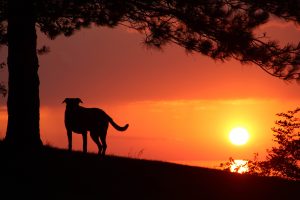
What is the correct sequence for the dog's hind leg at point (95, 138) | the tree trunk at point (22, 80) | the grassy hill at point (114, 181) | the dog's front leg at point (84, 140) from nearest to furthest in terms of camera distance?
the grassy hill at point (114, 181) → the tree trunk at point (22, 80) → the dog's front leg at point (84, 140) → the dog's hind leg at point (95, 138)

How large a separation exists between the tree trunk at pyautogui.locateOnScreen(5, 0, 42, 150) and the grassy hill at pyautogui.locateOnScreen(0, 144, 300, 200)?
0.72 metres

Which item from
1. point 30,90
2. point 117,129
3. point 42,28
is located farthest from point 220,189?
point 42,28

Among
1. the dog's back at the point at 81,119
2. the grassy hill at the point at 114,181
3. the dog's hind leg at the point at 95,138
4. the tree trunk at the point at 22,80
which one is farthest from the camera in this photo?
the dog's hind leg at the point at 95,138

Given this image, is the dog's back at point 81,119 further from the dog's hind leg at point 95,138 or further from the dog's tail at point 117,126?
the dog's tail at point 117,126

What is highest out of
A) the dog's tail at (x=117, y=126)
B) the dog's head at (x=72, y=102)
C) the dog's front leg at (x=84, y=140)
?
the dog's head at (x=72, y=102)

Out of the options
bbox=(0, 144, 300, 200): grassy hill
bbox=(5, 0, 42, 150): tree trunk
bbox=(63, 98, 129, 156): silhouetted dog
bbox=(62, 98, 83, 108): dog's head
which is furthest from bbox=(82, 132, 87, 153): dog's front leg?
bbox=(5, 0, 42, 150): tree trunk

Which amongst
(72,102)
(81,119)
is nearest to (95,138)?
(81,119)

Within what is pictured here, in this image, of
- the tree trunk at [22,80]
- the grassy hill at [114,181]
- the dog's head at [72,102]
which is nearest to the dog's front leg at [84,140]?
the grassy hill at [114,181]

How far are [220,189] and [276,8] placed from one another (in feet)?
16.7

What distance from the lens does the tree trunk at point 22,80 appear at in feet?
44.7

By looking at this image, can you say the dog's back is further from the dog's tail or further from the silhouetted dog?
the dog's tail

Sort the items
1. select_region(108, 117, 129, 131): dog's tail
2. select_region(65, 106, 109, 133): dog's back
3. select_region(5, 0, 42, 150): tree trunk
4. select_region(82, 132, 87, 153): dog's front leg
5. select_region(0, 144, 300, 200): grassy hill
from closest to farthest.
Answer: select_region(0, 144, 300, 200): grassy hill < select_region(5, 0, 42, 150): tree trunk < select_region(82, 132, 87, 153): dog's front leg < select_region(65, 106, 109, 133): dog's back < select_region(108, 117, 129, 131): dog's tail

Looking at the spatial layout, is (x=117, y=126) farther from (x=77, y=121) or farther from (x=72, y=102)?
(x=72, y=102)

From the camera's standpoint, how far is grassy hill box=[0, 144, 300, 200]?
10617 millimetres
